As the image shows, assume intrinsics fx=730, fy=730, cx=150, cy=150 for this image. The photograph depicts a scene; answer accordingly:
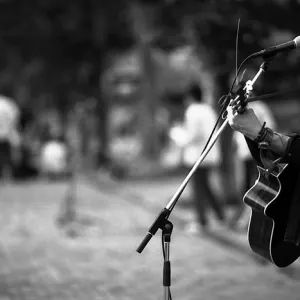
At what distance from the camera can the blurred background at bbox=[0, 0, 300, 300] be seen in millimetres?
7434

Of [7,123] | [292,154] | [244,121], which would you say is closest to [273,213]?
[292,154]

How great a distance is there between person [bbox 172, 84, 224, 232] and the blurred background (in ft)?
1.18

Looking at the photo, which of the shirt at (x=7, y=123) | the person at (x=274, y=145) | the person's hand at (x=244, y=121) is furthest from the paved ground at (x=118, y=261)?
the person's hand at (x=244, y=121)

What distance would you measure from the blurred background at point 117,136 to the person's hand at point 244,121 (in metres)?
0.71

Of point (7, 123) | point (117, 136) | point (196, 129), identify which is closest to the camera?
point (196, 129)

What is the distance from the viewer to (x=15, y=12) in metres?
20.3

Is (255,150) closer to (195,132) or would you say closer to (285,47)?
(285,47)

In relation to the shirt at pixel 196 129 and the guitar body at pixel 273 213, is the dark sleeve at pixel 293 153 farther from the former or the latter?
the shirt at pixel 196 129

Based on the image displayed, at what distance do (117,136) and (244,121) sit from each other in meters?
21.3

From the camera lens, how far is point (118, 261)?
816cm

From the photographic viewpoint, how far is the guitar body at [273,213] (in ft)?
13.1

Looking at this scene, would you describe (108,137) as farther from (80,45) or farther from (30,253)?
(30,253)

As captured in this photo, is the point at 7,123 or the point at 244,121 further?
the point at 7,123

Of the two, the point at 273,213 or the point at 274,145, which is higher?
the point at 274,145
